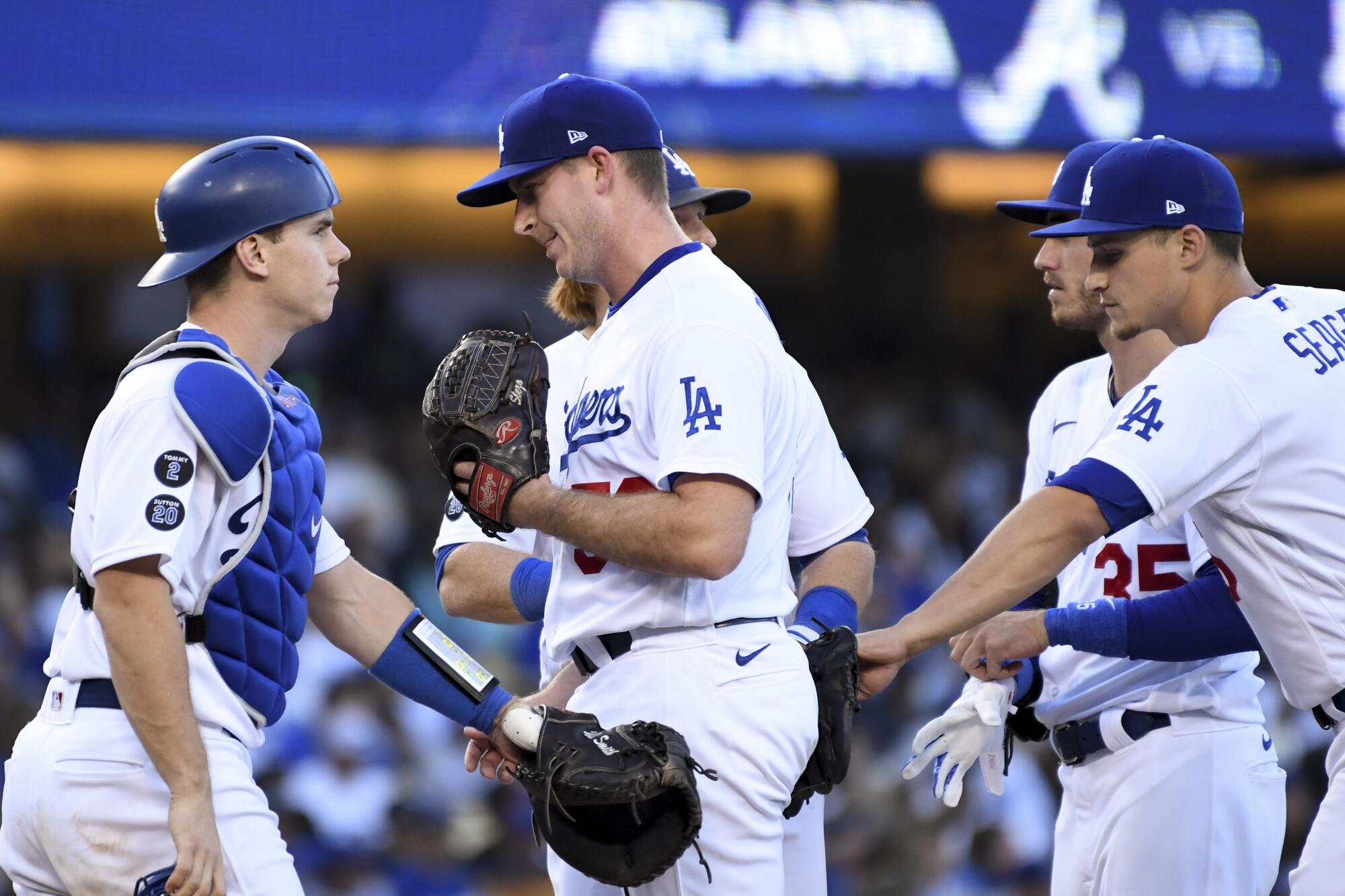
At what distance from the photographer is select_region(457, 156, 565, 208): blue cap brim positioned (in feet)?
9.25

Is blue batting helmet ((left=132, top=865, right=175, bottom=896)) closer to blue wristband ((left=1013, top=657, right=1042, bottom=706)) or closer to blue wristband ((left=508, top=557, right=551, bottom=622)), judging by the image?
blue wristband ((left=508, top=557, right=551, bottom=622))

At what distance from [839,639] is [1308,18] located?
4.61 m

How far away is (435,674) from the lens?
3.11 m

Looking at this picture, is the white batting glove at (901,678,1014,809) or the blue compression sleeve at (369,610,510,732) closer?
the blue compression sleeve at (369,610,510,732)

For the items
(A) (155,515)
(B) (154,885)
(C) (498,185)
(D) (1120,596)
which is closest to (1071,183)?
(D) (1120,596)

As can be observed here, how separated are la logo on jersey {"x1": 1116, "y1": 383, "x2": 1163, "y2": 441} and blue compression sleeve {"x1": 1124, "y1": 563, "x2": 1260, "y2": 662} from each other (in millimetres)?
640

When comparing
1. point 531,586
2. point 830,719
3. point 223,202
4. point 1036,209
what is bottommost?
point 830,719

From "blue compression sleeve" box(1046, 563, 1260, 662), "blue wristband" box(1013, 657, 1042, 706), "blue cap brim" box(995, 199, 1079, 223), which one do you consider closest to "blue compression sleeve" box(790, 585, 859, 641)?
"blue compression sleeve" box(1046, 563, 1260, 662)

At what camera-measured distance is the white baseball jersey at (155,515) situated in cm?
248

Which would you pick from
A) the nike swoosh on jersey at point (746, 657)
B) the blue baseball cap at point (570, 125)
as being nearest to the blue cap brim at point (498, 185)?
the blue baseball cap at point (570, 125)

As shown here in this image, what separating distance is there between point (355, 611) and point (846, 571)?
1039mm

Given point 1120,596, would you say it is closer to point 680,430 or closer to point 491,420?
point 680,430

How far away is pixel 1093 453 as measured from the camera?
2881 mm

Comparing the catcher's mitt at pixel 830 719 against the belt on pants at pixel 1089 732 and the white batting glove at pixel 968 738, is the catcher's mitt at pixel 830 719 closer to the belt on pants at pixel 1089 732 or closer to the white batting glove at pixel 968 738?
the white batting glove at pixel 968 738
